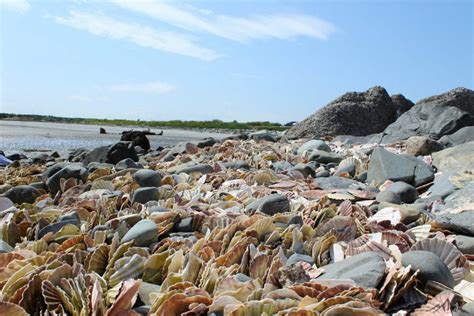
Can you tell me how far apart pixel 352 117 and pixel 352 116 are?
4 centimetres

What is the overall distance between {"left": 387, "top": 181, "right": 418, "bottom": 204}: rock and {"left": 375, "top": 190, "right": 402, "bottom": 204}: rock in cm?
10

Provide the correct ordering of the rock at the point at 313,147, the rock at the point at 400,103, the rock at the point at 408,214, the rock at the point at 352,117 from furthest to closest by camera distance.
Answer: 1. the rock at the point at 400,103
2. the rock at the point at 352,117
3. the rock at the point at 313,147
4. the rock at the point at 408,214

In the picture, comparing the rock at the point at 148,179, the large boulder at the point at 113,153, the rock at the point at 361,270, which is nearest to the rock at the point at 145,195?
the rock at the point at 148,179

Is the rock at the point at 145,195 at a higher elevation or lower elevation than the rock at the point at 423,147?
lower

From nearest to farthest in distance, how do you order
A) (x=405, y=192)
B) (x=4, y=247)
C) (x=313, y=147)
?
(x=4, y=247) < (x=405, y=192) < (x=313, y=147)

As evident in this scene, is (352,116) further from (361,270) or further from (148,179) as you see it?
(361,270)

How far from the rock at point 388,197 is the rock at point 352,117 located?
305 inches

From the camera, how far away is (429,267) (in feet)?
7.64

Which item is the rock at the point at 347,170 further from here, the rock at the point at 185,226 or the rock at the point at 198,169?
Answer: the rock at the point at 185,226

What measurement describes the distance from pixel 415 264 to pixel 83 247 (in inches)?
75.3

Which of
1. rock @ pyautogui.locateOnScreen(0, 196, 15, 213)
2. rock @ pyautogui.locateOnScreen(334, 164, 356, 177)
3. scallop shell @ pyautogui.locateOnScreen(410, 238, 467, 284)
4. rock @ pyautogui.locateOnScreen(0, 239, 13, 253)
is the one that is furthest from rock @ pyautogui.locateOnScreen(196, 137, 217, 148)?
scallop shell @ pyautogui.locateOnScreen(410, 238, 467, 284)

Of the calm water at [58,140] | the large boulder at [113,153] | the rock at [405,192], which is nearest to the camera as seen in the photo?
the rock at [405,192]

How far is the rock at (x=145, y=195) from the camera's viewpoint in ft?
13.9

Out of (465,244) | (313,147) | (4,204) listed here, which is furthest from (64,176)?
(465,244)
